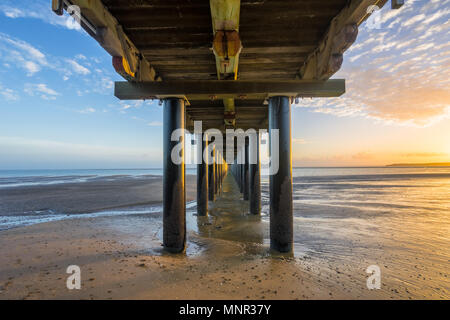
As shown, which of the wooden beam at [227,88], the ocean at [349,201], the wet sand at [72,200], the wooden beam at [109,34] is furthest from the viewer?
the wet sand at [72,200]

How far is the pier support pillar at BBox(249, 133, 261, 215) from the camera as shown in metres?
9.49

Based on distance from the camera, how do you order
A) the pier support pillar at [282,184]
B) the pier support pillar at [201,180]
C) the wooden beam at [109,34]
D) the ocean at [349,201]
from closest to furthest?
the wooden beam at [109,34]
the pier support pillar at [282,184]
the pier support pillar at [201,180]
the ocean at [349,201]

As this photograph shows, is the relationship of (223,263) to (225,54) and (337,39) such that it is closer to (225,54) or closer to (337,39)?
(225,54)

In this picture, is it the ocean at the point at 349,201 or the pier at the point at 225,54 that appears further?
the ocean at the point at 349,201

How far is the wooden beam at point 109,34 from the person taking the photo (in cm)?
278

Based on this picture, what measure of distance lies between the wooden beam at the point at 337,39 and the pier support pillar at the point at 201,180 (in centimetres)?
661

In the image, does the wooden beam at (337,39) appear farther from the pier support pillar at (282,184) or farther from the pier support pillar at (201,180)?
the pier support pillar at (201,180)

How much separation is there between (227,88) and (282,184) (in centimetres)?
231

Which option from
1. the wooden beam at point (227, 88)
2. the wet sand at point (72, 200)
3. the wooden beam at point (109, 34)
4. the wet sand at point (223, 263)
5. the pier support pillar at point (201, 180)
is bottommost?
the wet sand at point (72, 200)

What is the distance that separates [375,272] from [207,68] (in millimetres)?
5166

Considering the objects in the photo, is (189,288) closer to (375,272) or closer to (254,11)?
(375,272)

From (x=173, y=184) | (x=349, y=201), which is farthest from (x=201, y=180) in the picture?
(x=349, y=201)

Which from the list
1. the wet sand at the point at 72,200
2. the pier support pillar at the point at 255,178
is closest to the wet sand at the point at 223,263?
the pier support pillar at the point at 255,178
